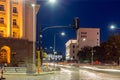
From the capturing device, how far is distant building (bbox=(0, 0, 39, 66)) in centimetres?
6538

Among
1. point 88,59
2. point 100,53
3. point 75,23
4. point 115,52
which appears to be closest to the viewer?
point 75,23

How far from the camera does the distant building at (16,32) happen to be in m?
65.4

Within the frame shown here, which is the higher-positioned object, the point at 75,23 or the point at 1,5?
the point at 1,5

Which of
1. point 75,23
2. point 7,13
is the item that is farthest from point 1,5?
point 75,23

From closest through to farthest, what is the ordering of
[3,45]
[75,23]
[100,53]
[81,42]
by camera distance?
[75,23] < [3,45] < [100,53] < [81,42]

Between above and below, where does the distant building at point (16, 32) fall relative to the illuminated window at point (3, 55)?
above

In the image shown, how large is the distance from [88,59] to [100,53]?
26320mm

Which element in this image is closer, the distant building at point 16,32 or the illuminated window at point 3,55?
the distant building at point 16,32

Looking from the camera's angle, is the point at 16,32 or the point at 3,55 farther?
the point at 16,32

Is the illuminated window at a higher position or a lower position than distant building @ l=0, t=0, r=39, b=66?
→ lower

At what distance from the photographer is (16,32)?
73000 mm

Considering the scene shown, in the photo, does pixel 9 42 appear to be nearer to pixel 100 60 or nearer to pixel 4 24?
pixel 4 24

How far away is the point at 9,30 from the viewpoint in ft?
223

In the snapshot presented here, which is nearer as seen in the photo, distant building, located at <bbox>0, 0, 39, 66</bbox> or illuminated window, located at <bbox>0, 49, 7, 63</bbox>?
distant building, located at <bbox>0, 0, 39, 66</bbox>
